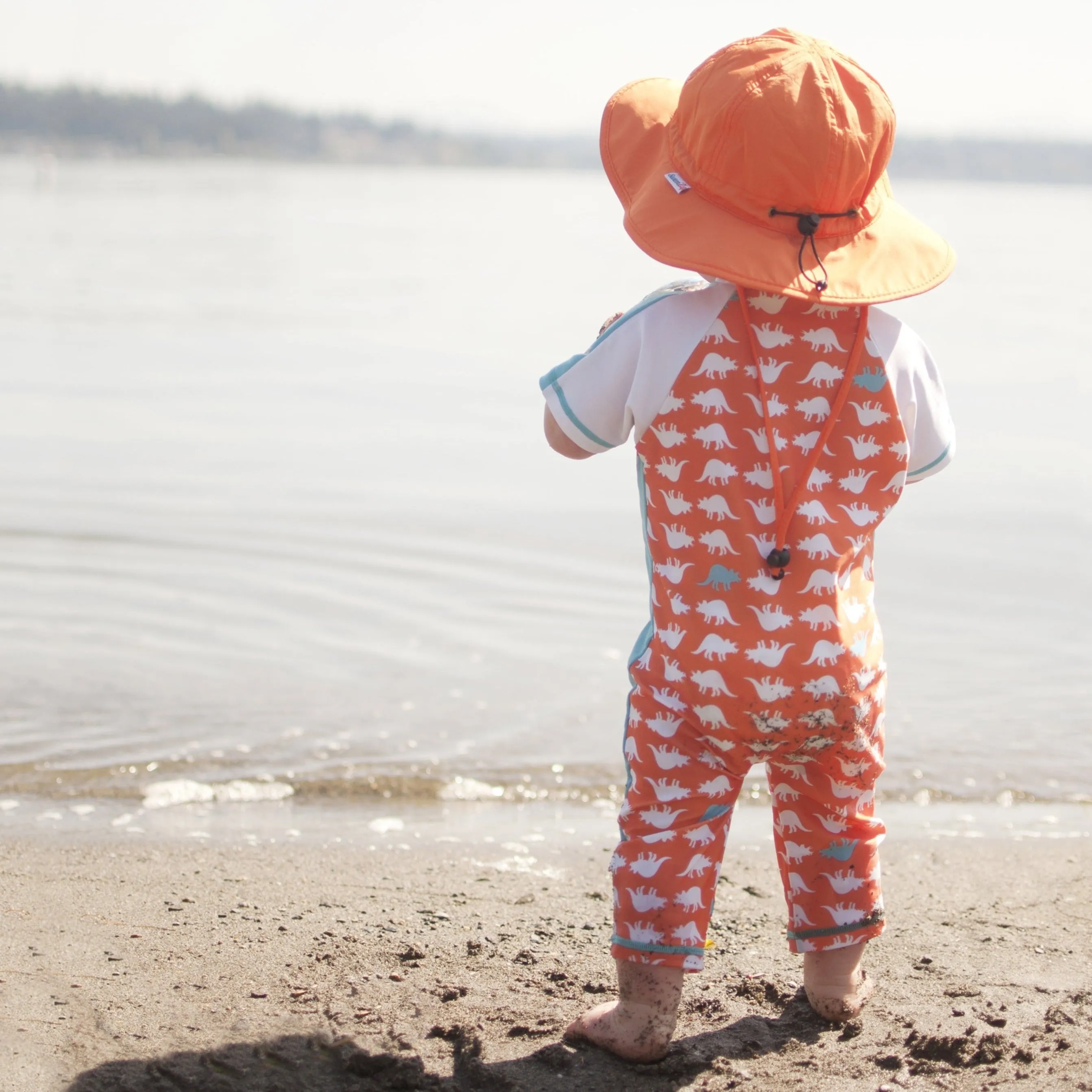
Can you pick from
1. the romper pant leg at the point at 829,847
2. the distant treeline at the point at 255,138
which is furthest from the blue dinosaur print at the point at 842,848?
the distant treeline at the point at 255,138

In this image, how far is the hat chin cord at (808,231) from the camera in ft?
7.09

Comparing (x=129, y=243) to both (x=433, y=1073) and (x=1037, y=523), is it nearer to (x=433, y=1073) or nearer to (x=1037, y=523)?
(x=1037, y=523)

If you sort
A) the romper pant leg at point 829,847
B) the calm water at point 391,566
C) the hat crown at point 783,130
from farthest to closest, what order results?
1. the calm water at point 391,566
2. the romper pant leg at point 829,847
3. the hat crown at point 783,130

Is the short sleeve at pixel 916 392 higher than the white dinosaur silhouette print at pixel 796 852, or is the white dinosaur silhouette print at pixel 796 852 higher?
the short sleeve at pixel 916 392

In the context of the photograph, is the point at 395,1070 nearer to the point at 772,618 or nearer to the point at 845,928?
the point at 845,928

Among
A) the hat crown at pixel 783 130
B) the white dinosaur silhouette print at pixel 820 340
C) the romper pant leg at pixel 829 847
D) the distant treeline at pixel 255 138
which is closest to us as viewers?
the hat crown at pixel 783 130

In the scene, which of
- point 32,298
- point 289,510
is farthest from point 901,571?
point 32,298

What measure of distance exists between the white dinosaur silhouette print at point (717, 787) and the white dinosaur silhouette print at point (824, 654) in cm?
25

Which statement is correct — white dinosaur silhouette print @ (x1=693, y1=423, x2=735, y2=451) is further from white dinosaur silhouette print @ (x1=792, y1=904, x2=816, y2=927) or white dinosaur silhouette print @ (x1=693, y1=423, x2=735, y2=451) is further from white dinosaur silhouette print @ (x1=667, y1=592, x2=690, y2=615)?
white dinosaur silhouette print @ (x1=792, y1=904, x2=816, y2=927)

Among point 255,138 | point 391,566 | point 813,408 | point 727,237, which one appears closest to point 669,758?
point 813,408

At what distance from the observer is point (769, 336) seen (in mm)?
2230

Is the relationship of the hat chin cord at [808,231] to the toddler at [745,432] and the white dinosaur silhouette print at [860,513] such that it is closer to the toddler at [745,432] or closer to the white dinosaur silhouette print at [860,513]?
the toddler at [745,432]

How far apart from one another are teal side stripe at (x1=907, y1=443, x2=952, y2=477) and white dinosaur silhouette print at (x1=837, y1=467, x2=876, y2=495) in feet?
0.47

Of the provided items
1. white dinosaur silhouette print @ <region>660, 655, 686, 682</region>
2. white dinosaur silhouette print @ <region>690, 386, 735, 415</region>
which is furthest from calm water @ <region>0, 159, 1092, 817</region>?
white dinosaur silhouette print @ <region>690, 386, 735, 415</region>
